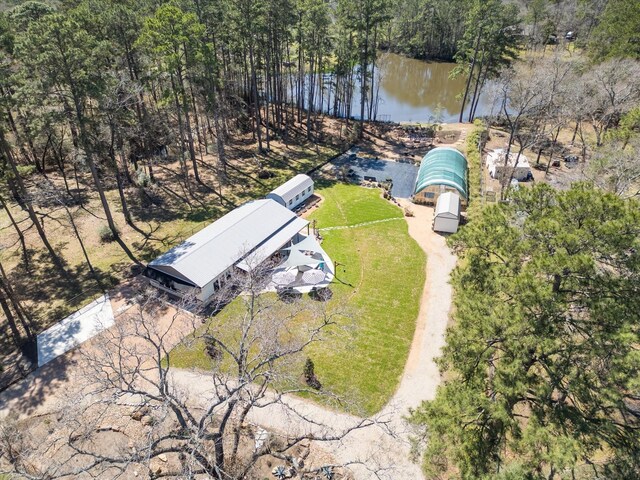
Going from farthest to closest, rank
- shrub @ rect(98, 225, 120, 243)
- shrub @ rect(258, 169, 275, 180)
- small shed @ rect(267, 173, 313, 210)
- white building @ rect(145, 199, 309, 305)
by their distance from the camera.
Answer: shrub @ rect(258, 169, 275, 180) < small shed @ rect(267, 173, 313, 210) < shrub @ rect(98, 225, 120, 243) < white building @ rect(145, 199, 309, 305)

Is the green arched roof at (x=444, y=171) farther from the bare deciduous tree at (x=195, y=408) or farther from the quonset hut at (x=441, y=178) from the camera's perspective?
the bare deciduous tree at (x=195, y=408)

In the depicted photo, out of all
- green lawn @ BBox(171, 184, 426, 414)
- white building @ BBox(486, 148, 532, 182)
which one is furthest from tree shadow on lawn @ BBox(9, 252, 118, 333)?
white building @ BBox(486, 148, 532, 182)

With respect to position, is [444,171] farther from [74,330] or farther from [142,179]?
[74,330]

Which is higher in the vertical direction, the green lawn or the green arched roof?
the green arched roof

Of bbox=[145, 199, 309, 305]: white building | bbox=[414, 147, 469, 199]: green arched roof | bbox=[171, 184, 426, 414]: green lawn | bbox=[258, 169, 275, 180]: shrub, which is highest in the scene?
bbox=[414, 147, 469, 199]: green arched roof

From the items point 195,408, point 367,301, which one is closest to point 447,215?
point 367,301

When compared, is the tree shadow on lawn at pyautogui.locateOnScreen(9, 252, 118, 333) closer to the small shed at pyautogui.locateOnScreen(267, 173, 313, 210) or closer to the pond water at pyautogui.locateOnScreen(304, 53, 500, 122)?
the small shed at pyautogui.locateOnScreen(267, 173, 313, 210)

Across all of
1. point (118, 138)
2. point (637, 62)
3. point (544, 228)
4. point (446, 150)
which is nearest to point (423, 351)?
point (544, 228)

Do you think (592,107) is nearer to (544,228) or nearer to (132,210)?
(544,228)
